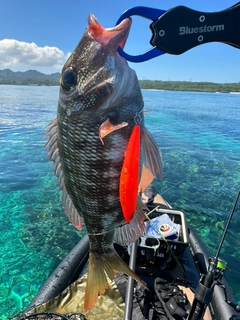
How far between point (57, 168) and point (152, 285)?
3.10m

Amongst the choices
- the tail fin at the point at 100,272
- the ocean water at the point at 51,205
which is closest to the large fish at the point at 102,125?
the ocean water at the point at 51,205

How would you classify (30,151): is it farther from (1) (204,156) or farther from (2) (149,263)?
(2) (149,263)

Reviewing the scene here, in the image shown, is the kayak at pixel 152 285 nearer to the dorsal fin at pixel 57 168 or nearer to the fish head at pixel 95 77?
the dorsal fin at pixel 57 168

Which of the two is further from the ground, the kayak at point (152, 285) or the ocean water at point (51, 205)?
the kayak at point (152, 285)

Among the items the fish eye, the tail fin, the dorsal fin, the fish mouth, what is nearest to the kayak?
the tail fin

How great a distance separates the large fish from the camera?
1.39 m

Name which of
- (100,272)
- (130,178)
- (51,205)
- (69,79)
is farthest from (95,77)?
(51,205)

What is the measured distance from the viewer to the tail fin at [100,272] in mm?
1893

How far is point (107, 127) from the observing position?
1439 mm

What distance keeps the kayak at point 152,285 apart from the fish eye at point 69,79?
2.38 m

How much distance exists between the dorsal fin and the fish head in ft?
0.85

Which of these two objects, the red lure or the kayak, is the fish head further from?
the kayak

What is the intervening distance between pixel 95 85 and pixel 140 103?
0.30 m

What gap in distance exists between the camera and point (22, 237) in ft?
22.4
